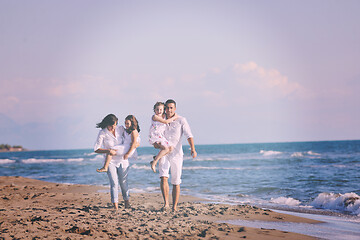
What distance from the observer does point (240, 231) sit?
205 inches

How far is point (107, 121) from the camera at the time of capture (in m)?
6.02

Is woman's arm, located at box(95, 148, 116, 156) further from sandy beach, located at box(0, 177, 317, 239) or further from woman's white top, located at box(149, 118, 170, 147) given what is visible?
sandy beach, located at box(0, 177, 317, 239)

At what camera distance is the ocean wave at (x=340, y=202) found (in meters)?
8.27

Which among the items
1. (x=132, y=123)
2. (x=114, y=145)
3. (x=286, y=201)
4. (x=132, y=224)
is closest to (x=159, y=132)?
(x=132, y=123)

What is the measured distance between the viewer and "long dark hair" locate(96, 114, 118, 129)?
6004 mm

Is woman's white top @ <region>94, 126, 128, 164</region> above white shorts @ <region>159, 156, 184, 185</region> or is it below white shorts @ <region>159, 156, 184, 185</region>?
above

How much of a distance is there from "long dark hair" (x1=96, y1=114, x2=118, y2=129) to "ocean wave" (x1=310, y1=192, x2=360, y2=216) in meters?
6.19

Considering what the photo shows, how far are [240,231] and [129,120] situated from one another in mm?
2815

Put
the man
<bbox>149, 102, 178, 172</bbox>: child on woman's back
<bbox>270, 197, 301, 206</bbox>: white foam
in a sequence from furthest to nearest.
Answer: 1. <bbox>270, 197, 301, 206</bbox>: white foam
2. the man
3. <bbox>149, 102, 178, 172</bbox>: child on woman's back

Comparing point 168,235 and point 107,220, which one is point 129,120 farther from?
point 168,235

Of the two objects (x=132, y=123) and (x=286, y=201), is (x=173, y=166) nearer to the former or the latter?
(x=132, y=123)

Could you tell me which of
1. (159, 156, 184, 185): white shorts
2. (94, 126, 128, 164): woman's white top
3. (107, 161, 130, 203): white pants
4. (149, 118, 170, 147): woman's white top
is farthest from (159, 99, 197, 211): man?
(94, 126, 128, 164): woman's white top

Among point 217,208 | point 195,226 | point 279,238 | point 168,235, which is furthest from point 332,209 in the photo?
point 168,235

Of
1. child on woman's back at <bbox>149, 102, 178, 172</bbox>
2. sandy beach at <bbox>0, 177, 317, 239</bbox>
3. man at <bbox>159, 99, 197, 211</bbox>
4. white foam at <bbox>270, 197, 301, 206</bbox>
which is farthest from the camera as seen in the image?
white foam at <bbox>270, 197, 301, 206</bbox>
